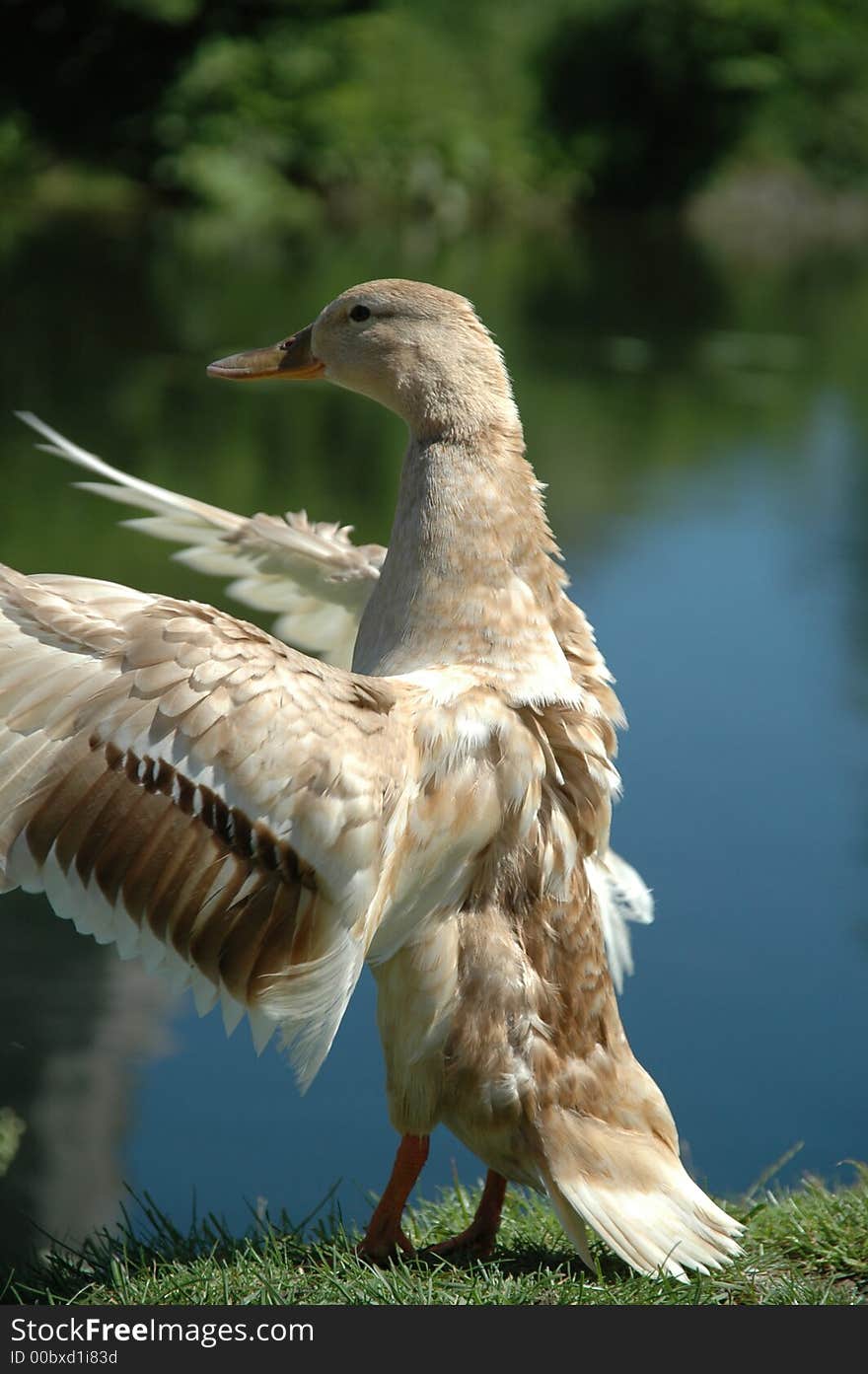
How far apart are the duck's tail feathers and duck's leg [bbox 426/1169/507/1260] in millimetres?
145

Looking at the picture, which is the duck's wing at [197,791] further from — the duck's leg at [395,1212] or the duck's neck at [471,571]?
the duck's leg at [395,1212]

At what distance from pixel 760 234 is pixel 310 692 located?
22344 millimetres

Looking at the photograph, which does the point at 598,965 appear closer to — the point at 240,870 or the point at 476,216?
the point at 240,870

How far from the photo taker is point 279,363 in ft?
11.1

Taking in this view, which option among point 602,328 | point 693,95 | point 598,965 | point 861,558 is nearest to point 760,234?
point 693,95

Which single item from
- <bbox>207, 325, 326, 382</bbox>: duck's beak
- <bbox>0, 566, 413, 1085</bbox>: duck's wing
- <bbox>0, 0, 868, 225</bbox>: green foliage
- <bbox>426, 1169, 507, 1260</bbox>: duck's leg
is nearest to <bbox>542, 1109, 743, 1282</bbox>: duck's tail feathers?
<bbox>426, 1169, 507, 1260</bbox>: duck's leg

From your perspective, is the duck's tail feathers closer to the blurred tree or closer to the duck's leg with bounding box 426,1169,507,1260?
the duck's leg with bounding box 426,1169,507,1260

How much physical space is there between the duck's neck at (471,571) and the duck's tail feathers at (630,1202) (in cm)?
78

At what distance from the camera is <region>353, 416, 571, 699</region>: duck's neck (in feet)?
9.42

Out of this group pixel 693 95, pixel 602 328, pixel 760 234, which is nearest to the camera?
pixel 602 328

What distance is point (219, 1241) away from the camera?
3018 millimetres

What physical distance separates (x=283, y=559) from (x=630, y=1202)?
1.60 m

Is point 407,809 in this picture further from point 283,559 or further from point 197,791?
point 283,559

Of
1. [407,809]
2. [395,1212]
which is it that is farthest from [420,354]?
[395,1212]
